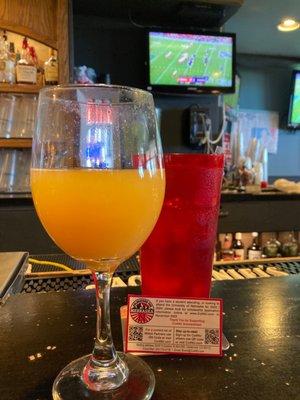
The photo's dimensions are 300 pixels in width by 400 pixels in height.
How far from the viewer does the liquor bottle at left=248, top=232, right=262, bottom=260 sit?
8.10ft

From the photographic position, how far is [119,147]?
1.29ft

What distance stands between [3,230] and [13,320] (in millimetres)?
1683

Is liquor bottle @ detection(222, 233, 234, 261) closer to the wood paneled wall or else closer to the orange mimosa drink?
the wood paneled wall

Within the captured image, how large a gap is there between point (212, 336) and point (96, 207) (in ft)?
0.77

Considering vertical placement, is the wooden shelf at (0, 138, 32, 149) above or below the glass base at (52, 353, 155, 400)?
above

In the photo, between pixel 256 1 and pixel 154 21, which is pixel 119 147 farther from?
pixel 256 1

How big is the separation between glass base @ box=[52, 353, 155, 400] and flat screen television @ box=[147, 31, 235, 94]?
2491 mm

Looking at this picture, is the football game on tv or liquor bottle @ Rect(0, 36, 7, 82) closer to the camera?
liquor bottle @ Rect(0, 36, 7, 82)

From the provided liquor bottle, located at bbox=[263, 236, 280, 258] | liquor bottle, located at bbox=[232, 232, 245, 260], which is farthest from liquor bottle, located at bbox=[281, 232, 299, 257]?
liquor bottle, located at bbox=[232, 232, 245, 260]

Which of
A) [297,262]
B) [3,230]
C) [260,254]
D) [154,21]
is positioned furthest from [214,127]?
[297,262]

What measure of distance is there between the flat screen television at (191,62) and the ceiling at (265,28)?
1.33ft

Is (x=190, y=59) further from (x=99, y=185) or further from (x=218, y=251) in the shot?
(x=99, y=185)

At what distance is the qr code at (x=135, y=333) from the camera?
482mm

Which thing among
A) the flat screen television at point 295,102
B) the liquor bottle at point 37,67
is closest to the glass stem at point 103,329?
the liquor bottle at point 37,67
